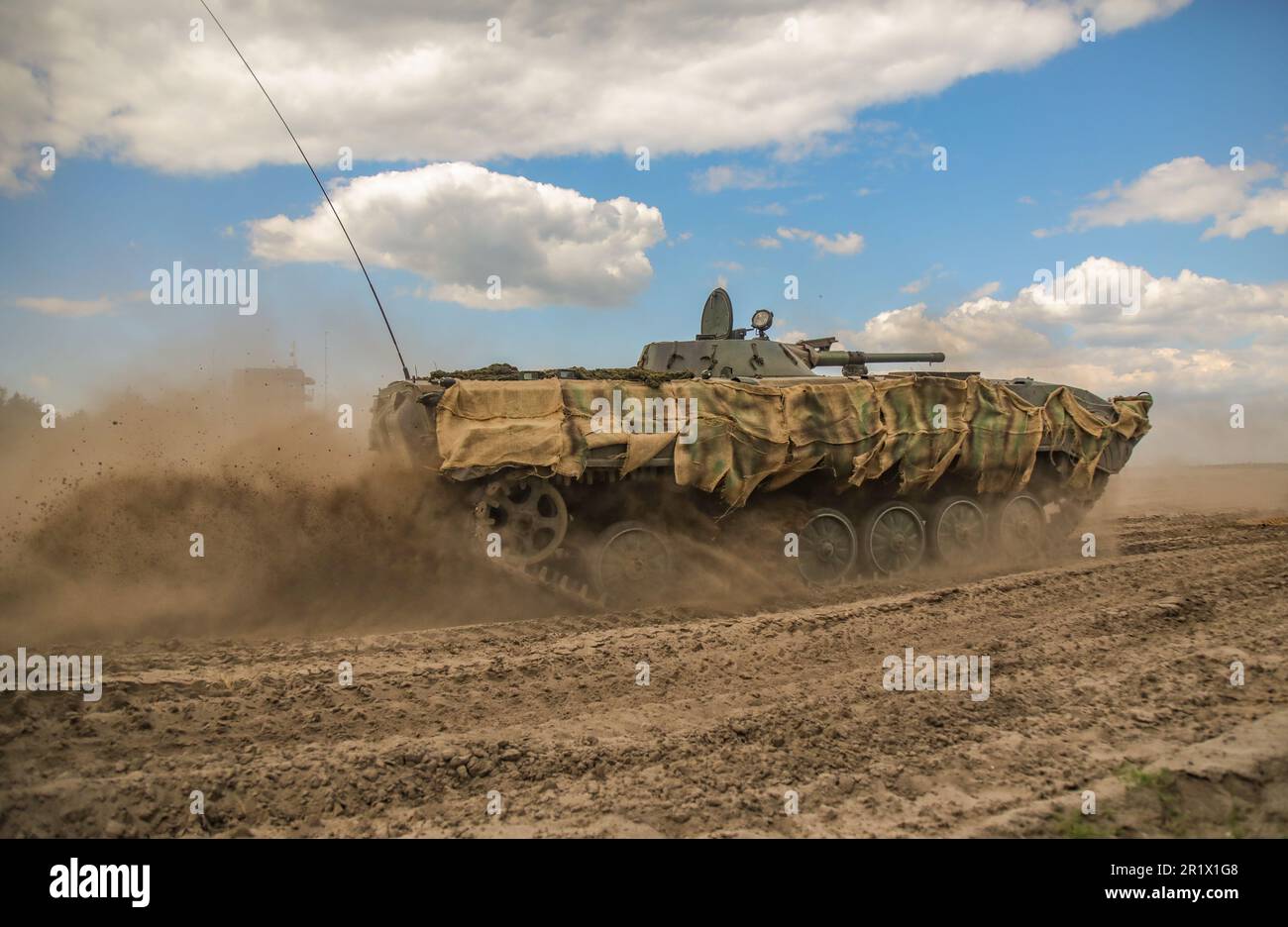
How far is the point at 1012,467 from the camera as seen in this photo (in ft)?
37.5

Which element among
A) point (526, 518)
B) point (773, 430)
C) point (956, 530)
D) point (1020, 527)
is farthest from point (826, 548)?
point (526, 518)

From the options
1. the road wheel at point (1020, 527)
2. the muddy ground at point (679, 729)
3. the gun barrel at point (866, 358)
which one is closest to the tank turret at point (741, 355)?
the gun barrel at point (866, 358)

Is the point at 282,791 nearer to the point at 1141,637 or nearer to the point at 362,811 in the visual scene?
the point at 362,811

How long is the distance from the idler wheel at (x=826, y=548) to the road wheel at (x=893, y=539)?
0.21 m

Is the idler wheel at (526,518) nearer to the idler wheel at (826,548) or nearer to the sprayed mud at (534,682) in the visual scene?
the sprayed mud at (534,682)

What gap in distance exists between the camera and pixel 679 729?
205 inches

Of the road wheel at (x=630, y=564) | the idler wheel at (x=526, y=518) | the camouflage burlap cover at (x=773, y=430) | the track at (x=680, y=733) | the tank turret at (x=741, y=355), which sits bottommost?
the track at (x=680, y=733)

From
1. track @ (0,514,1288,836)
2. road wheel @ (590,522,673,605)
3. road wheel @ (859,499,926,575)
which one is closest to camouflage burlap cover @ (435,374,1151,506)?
road wheel @ (859,499,926,575)

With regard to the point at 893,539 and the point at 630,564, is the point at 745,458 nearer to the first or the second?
the point at 630,564

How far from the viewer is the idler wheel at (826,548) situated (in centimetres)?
1034

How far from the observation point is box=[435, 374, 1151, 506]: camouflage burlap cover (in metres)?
8.65

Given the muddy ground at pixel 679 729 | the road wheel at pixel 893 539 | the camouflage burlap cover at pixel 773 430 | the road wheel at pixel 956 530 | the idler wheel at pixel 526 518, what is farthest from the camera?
the road wheel at pixel 956 530

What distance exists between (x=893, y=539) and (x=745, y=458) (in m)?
2.50
